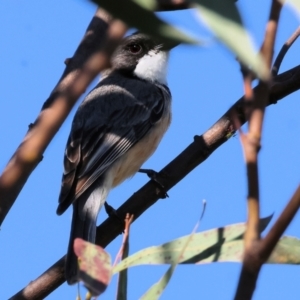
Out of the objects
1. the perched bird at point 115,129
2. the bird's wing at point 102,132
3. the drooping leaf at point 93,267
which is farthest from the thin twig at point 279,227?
the bird's wing at point 102,132

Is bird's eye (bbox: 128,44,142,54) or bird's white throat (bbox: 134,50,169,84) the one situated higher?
bird's eye (bbox: 128,44,142,54)

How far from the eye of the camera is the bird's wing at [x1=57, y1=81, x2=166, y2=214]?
12.8ft

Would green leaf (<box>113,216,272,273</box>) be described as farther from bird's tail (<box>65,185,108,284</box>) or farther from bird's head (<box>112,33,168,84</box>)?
bird's head (<box>112,33,168,84</box>)

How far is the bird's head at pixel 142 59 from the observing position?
506 centimetres

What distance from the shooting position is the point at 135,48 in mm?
5207

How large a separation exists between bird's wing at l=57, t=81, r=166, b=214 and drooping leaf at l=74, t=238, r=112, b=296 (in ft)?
8.14

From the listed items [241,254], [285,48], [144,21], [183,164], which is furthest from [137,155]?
[144,21]

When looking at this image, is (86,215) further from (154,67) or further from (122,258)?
(122,258)

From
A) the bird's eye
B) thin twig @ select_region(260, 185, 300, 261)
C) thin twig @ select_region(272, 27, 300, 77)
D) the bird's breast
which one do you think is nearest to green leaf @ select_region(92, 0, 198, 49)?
thin twig @ select_region(260, 185, 300, 261)

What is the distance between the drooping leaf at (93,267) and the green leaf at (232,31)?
1.72 feet

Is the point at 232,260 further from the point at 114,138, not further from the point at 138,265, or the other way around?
the point at 114,138

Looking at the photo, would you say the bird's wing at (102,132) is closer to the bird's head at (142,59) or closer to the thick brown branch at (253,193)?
the bird's head at (142,59)

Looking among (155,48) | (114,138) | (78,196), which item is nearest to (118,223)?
(78,196)

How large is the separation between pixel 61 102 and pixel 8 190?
0.14 m
